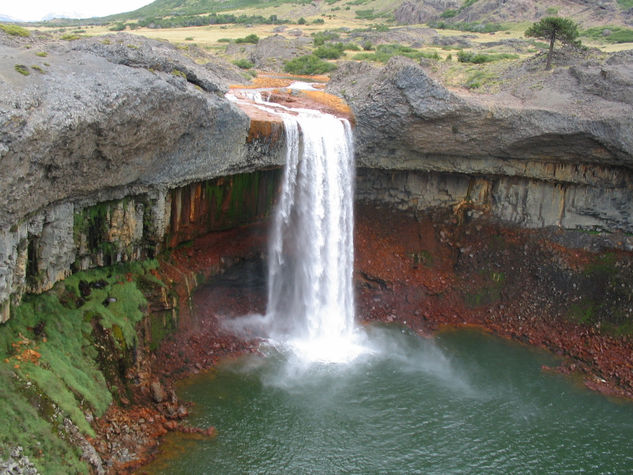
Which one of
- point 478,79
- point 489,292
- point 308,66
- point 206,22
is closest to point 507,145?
point 489,292

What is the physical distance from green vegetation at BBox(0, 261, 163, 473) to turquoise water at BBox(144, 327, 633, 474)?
256cm

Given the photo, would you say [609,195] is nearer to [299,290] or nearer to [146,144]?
[299,290]

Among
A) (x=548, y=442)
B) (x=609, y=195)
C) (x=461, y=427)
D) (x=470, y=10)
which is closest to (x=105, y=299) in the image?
(x=461, y=427)

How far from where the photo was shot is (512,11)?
224 ft

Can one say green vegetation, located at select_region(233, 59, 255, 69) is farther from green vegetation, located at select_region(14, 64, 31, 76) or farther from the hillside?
the hillside

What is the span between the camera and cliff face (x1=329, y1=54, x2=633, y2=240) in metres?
22.5

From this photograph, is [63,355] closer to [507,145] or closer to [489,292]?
[507,145]

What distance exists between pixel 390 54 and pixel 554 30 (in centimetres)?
1564

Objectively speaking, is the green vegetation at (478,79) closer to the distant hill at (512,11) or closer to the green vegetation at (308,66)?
the green vegetation at (308,66)

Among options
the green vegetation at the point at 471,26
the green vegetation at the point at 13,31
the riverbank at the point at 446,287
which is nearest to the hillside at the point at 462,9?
the green vegetation at the point at 471,26

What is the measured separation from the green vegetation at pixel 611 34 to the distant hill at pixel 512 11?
4.54 meters

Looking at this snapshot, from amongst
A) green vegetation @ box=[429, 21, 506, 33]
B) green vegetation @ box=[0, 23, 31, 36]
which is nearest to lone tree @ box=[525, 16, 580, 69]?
green vegetation @ box=[0, 23, 31, 36]

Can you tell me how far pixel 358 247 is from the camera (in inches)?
1074

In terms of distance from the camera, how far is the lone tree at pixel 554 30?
3042 centimetres
